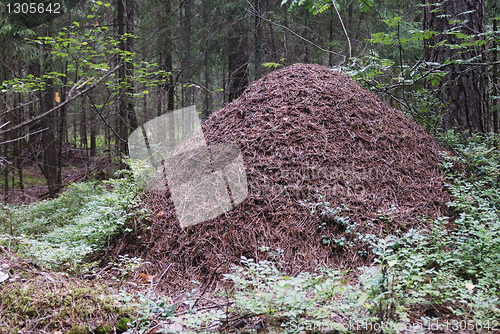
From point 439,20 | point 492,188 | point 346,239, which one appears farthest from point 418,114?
point 346,239

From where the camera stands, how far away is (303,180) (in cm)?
348

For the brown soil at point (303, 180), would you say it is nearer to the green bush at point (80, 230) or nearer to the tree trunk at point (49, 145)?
the green bush at point (80, 230)

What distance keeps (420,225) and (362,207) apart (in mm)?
578

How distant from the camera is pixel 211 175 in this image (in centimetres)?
380

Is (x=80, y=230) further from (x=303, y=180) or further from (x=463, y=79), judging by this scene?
(x=463, y=79)

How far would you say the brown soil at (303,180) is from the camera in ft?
10.1

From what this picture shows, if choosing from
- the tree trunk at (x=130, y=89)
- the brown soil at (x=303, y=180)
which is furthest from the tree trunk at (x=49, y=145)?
the brown soil at (x=303, y=180)

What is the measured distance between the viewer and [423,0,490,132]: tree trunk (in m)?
4.51

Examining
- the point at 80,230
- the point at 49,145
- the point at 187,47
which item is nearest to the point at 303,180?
the point at 80,230

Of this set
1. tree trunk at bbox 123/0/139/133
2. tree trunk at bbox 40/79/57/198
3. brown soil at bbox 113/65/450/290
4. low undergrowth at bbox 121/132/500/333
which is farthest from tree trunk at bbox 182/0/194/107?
low undergrowth at bbox 121/132/500/333

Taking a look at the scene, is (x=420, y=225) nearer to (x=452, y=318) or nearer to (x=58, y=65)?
(x=452, y=318)

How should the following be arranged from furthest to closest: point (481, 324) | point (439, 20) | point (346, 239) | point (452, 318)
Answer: point (439, 20), point (346, 239), point (452, 318), point (481, 324)

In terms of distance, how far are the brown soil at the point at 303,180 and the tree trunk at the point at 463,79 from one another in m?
0.74

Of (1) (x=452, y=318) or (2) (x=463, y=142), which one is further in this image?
(2) (x=463, y=142)
